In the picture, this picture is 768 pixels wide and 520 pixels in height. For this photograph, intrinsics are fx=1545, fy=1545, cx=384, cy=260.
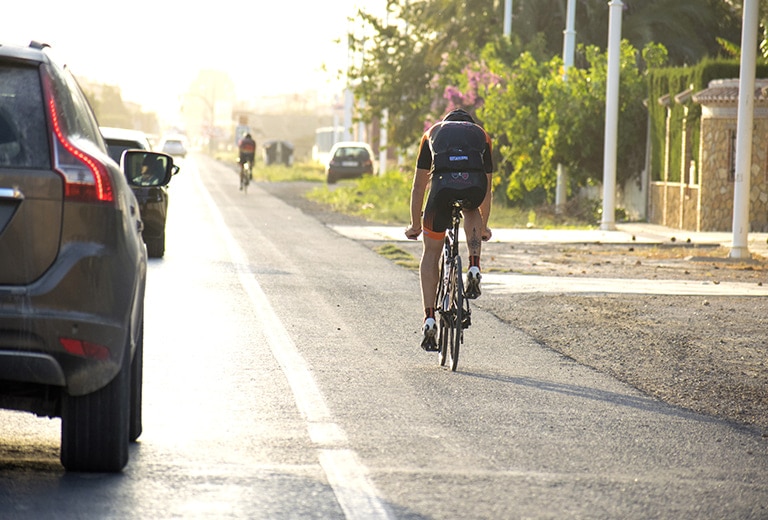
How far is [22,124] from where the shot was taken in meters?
5.88

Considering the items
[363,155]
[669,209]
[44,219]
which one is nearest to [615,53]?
[669,209]

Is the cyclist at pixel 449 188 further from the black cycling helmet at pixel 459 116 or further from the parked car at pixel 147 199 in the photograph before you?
the parked car at pixel 147 199

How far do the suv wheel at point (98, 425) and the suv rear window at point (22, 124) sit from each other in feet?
2.78

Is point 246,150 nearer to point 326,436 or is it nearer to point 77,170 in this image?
point 326,436

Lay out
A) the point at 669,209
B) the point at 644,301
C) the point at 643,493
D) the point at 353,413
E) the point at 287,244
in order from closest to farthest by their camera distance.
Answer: the point at 643,493 < the point at 353,413 < the point at 644,301 < the point at 287,244 < the point at 669,209

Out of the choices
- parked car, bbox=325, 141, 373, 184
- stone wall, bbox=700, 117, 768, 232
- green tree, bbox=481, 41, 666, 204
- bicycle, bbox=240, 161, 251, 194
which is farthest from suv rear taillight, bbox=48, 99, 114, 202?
parked car, bbox=325, 141, 373, 184

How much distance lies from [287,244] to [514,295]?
8072 millimetres

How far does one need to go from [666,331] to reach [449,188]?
355 centimetres

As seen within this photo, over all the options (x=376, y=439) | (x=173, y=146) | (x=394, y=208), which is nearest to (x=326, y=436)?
(x=376, y=439)

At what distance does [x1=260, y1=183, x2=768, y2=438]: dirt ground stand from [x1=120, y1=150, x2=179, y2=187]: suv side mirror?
331 centimetres

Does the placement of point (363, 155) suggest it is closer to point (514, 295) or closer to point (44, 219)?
point (514, 295)

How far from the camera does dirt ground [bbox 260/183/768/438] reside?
9.49 meters

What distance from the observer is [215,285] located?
15.5 metres

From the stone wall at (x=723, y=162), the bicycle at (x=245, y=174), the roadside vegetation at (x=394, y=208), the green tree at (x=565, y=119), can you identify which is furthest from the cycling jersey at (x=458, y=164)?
the bicycle at (x=245, y=174)
